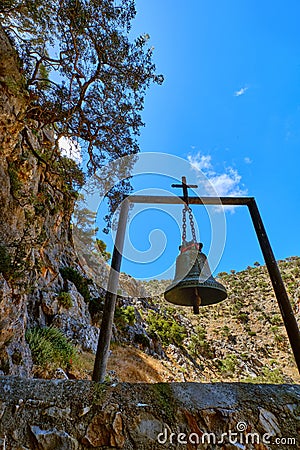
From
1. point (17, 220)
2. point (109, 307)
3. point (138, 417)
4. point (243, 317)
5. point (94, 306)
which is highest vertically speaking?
point (243, 317)

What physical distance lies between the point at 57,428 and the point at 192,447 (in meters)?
0.59

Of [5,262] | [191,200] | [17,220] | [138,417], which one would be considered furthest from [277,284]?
[17,220]

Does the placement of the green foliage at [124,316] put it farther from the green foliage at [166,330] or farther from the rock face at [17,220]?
the rock face at [17,220]

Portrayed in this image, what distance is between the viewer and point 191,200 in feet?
8.63

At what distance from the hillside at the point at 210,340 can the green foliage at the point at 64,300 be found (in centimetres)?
142

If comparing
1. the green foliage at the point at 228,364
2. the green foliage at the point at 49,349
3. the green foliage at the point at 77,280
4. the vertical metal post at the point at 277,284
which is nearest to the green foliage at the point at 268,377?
the green foliage at the point at 228,364

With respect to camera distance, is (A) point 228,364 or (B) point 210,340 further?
(B) point 210,340

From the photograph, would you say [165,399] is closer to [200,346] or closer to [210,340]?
[200,346]

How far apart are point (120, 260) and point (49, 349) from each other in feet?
13.8

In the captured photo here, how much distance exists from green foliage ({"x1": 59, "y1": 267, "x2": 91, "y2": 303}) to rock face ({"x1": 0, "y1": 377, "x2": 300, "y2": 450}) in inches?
327

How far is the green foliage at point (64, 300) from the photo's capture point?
24.3 feet

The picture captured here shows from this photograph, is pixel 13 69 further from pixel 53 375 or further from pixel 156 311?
pixel 156 311

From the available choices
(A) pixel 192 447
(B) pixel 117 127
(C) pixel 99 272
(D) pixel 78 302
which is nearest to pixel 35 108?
(B) pixel 117 127

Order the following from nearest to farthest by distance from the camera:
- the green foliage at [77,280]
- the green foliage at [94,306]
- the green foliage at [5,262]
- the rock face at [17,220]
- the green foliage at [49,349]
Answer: the green foliage at [5,262] → the rock face at [17,220] → the green foliage at [49,349] → the green foliage at [77,280] → the green foliage at [94,306]
